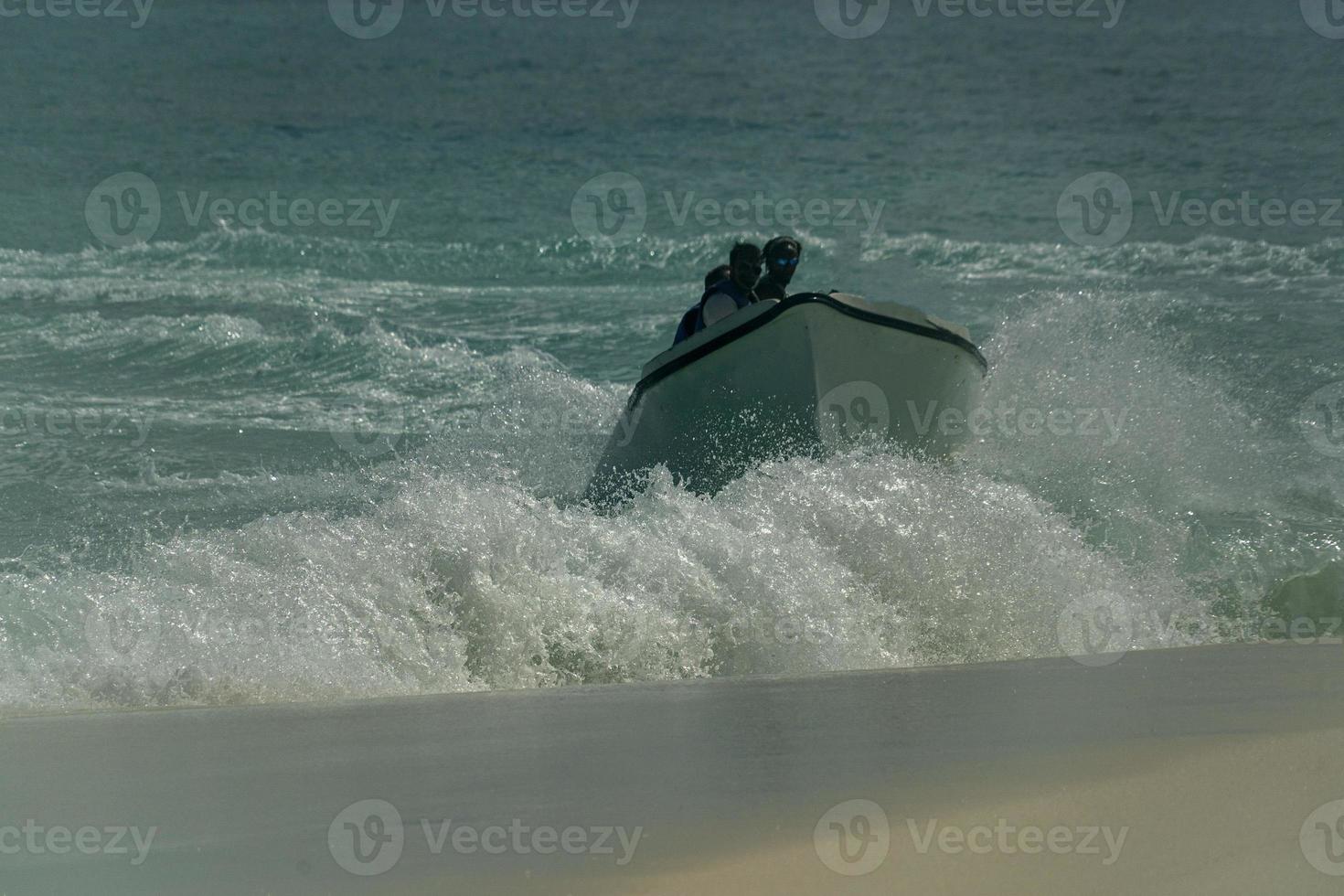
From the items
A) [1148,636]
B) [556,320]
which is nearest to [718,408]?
[1148,636]

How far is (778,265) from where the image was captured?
820cm

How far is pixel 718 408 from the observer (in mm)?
7926

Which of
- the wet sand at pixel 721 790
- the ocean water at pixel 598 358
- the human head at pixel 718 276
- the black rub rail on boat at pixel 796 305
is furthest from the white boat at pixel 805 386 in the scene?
the wet sand at pixel 721 790

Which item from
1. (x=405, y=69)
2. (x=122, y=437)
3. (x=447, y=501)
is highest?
(x=405, y=69)

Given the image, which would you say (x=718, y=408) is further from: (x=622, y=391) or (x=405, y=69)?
(x=405, y=69)

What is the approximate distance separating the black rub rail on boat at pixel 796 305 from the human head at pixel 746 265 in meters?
0.70

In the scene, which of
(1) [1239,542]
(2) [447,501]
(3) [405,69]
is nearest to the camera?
(2) [447,501]

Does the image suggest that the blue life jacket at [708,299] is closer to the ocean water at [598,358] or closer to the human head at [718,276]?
the human head at [718,276]

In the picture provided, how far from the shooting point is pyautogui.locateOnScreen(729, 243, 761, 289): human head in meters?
8.25

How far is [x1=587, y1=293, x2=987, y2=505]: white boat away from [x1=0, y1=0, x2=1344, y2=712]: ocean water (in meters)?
0.35

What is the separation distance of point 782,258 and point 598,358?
512 cm

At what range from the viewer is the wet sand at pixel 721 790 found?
11.9 ft

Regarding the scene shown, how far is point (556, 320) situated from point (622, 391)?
3110 mm

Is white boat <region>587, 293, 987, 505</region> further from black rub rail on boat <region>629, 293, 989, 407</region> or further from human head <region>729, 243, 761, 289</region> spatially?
human head <region>729, 243, 761, 289</region>
